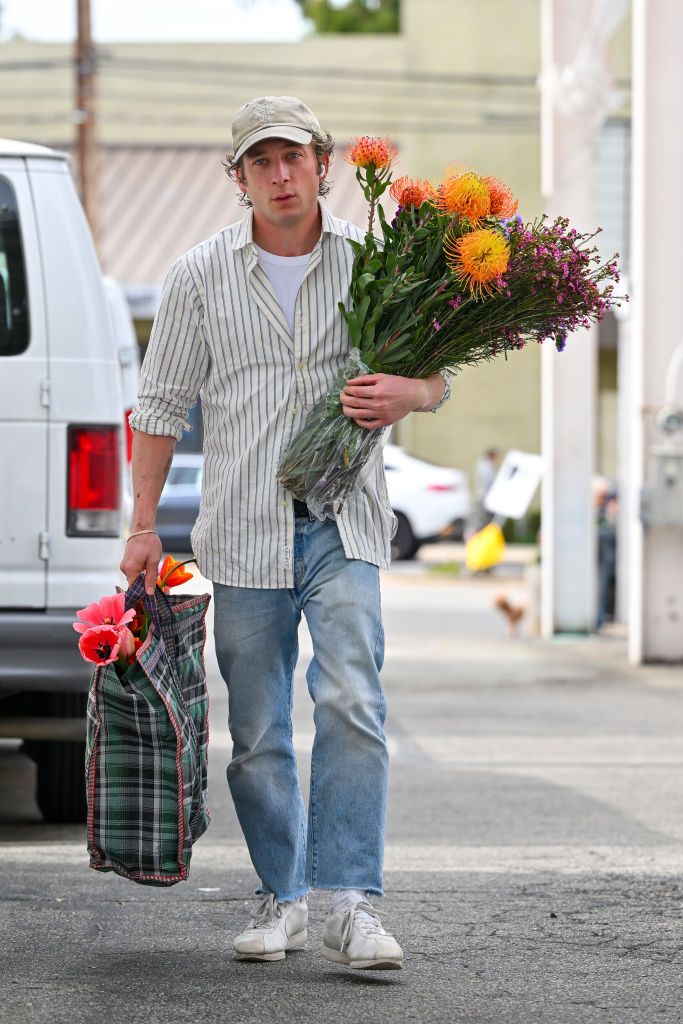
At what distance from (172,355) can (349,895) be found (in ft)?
4.38

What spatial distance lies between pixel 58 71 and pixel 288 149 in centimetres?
3247

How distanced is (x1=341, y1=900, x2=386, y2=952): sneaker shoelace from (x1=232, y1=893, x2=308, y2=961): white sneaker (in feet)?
0.71

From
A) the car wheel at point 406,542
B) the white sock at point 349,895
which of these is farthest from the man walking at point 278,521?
the car wheel at point 406,542

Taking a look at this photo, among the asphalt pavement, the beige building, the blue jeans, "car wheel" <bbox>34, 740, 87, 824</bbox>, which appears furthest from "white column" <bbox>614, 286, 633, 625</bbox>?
the beige building

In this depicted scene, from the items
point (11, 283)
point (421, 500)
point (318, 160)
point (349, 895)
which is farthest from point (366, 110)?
point (349, 895)

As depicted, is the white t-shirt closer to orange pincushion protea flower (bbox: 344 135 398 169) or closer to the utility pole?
orange pincushion protea flower (bbox: 344 135 398 169)

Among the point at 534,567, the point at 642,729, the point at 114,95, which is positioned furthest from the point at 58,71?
the point at 642,729

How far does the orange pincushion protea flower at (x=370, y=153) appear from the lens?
450cm

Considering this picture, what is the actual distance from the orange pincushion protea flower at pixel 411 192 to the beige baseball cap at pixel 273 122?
242mm

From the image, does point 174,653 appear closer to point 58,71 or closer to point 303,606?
point 303,606

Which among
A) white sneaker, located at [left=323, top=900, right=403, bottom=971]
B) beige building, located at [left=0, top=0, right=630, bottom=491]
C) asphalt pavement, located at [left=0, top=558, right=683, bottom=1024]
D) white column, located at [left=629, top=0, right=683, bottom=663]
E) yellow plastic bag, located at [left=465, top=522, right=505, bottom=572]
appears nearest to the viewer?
asphalt pavement, located at [left=0, top=558, right=683, bottom=1024]

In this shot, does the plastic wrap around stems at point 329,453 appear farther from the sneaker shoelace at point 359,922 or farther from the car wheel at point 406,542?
the car wheel at point 406,542

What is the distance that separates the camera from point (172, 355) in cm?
456

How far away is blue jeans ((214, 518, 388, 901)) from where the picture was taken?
4.43 meters
